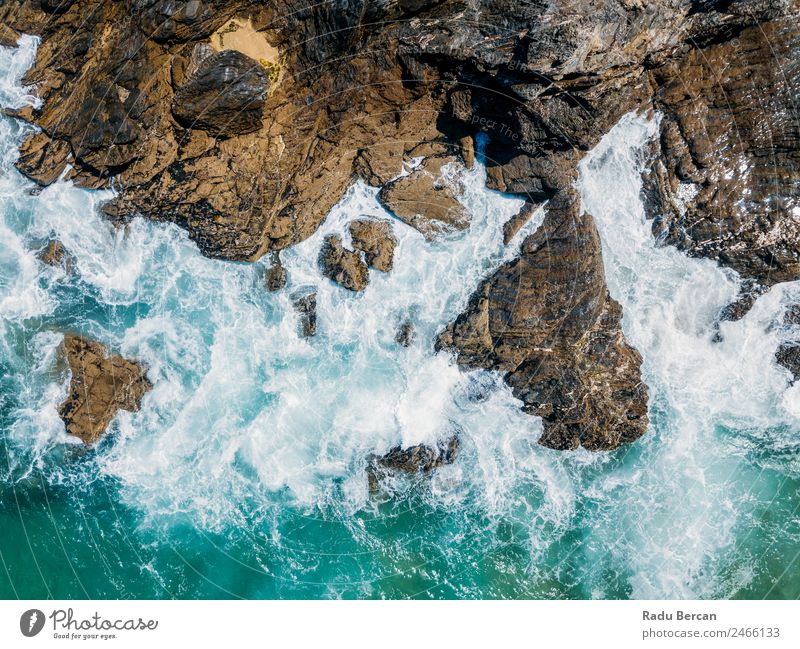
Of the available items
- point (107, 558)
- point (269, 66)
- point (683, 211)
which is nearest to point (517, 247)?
point (683, 211)

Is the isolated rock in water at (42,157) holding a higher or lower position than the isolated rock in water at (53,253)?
higher

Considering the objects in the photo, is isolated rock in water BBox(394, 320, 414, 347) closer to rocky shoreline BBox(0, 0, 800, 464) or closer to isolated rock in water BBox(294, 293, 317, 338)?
rocky shoreline BBox(0, 0, 800, 464)

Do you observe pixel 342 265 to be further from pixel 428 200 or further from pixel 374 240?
pixel 428 200

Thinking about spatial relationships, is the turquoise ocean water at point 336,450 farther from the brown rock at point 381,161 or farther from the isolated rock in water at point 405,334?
the brown rock at point 381,161

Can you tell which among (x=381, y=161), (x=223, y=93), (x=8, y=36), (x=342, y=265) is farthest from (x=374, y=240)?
(x=8, y=36)

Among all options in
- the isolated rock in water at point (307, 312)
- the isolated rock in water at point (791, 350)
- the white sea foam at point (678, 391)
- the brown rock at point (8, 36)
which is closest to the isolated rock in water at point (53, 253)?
the brown rock at point (8, 36)

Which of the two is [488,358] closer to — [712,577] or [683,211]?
[683,211]
